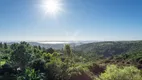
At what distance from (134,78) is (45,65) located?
58.3ft

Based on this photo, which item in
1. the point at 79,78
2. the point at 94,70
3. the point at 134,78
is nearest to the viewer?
the point at 134,78

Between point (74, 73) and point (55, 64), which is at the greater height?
point (55, 64)

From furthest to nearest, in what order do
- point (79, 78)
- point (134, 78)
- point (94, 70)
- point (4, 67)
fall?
point (94, 70), point (4, 67), point (79, 78), point (134, 78)

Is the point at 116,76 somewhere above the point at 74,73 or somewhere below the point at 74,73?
above

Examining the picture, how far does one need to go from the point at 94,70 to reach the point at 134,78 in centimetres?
2272

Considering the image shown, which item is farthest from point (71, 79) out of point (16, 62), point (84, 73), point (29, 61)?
point (16, 62)

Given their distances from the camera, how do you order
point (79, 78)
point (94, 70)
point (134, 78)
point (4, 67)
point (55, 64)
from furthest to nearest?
point (94, 70) → point (4, 67) → point (79, 78) → point (55, 64) → point (134, 78)

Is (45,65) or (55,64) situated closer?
(55,64)

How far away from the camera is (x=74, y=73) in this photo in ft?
98.9

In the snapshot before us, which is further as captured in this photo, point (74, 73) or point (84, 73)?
point (84, 73)

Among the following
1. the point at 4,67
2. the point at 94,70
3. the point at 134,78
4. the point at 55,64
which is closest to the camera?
the point at 134,78

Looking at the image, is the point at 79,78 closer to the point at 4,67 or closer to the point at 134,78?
the point at 134,78

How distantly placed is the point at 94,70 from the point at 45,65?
1574 centimetres

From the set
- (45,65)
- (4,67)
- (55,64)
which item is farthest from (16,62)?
(55,64)
